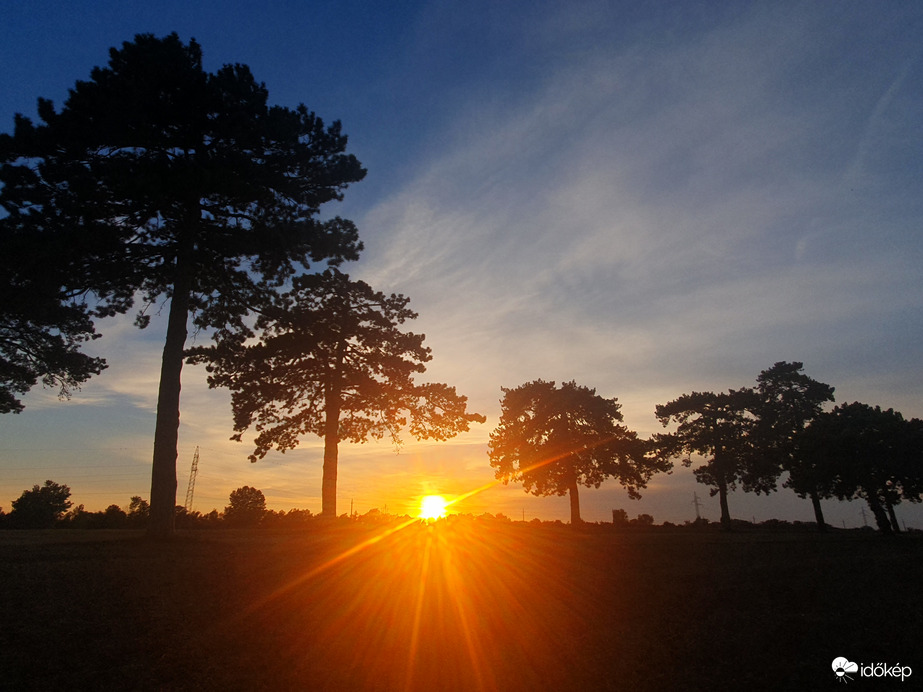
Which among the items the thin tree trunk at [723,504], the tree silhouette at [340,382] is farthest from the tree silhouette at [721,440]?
the tree silhouette at [340,382]

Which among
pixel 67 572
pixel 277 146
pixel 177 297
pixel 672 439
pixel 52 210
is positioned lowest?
pixel 67 572

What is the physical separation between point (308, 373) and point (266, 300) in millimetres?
6520

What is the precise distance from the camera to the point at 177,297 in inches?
758

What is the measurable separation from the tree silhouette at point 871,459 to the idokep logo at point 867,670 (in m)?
32.3

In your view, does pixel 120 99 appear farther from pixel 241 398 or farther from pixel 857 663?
pixel 857 663

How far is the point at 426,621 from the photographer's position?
10055mm

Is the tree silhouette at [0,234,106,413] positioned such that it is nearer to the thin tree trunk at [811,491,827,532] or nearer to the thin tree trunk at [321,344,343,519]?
the thin tree trunk at [321,344,343,519]

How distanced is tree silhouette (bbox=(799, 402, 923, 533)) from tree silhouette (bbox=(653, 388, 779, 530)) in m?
8.01

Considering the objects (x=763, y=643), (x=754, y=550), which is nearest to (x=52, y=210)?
(x=763, y=643)

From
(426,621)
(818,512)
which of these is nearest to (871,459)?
(818,512)

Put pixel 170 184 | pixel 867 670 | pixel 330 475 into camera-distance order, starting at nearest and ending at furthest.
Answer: pixel 867 670 → pixel 170 184 → pixel 330 475

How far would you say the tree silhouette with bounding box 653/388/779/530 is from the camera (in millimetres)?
44812

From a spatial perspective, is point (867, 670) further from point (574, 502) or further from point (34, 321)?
point (574, 502)

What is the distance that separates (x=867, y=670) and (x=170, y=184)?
20.8m
